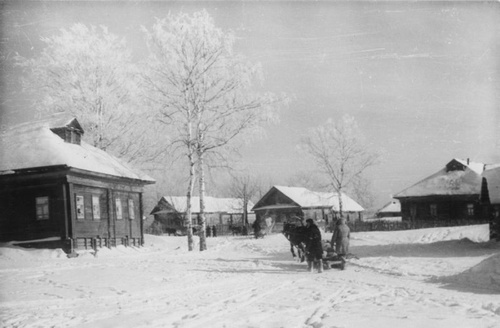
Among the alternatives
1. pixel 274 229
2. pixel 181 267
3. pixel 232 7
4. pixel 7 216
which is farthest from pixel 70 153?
pixel 274 229

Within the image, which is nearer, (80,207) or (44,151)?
(44,151)

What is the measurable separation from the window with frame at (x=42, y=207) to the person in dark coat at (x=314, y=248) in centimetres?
1258

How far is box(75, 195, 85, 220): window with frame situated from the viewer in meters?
21.4

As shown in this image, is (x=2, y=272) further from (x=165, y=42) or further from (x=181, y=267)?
(x=165, y=42)

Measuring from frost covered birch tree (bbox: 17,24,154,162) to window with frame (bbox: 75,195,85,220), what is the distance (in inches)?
301

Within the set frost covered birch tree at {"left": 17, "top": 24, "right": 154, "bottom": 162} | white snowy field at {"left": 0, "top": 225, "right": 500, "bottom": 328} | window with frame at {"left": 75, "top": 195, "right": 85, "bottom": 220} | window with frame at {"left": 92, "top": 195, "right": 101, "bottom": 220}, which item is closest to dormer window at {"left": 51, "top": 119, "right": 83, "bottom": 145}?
window with frame at {"left": 92, "top": 195, "right": 101, "bottom": 220}

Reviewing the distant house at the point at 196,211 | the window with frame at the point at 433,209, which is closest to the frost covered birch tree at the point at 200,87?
the window with frame at the point at 433,209

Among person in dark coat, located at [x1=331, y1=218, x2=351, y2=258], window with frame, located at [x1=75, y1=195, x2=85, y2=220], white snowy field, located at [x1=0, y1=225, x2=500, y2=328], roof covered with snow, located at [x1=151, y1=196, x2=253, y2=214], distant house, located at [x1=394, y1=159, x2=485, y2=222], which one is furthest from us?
roof covered with snow, located at [x1=151, y1=196, x2=253, y2=214]

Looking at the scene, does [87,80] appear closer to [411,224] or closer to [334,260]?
[334,260]

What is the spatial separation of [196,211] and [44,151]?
4919 cm

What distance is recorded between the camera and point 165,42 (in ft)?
73.9

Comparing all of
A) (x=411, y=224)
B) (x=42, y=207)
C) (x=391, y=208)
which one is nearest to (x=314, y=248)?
(x=42, y=207)

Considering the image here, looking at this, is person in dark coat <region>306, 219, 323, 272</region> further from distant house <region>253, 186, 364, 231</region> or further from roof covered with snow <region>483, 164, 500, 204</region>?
distant house <region>253, 186, 364, 231</region>

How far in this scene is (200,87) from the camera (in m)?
23.0
